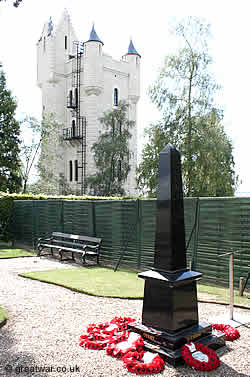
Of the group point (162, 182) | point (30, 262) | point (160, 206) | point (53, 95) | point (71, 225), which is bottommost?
point (30, 262)

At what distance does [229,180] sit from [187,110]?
16.3 ft

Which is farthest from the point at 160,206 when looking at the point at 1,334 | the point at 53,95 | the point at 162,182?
the point at 53,95

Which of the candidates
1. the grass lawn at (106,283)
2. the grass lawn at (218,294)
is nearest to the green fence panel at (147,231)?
the grass lawn at (106,283)

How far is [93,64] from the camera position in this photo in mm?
37375

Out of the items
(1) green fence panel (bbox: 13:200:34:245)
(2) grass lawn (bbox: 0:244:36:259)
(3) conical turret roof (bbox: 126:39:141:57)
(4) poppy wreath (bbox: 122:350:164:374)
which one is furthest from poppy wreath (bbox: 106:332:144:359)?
(3) conical turret roof (bbox: 126:39:141:57)

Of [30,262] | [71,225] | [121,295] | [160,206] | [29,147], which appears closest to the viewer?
[160,206]

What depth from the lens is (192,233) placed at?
9672 millimetres

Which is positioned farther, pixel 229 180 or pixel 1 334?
pixel 229 180

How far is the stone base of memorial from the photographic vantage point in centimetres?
469

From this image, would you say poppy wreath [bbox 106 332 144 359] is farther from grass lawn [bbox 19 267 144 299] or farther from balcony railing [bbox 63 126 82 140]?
balcony railing [bbox 63 126 82 140]

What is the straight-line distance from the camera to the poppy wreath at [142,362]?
4219 mm

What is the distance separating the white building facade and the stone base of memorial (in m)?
32.3

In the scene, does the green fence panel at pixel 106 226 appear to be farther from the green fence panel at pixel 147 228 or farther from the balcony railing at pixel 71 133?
the balcony railing at pixel 71 133

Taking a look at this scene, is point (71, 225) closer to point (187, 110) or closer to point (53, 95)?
point (187, 110)
